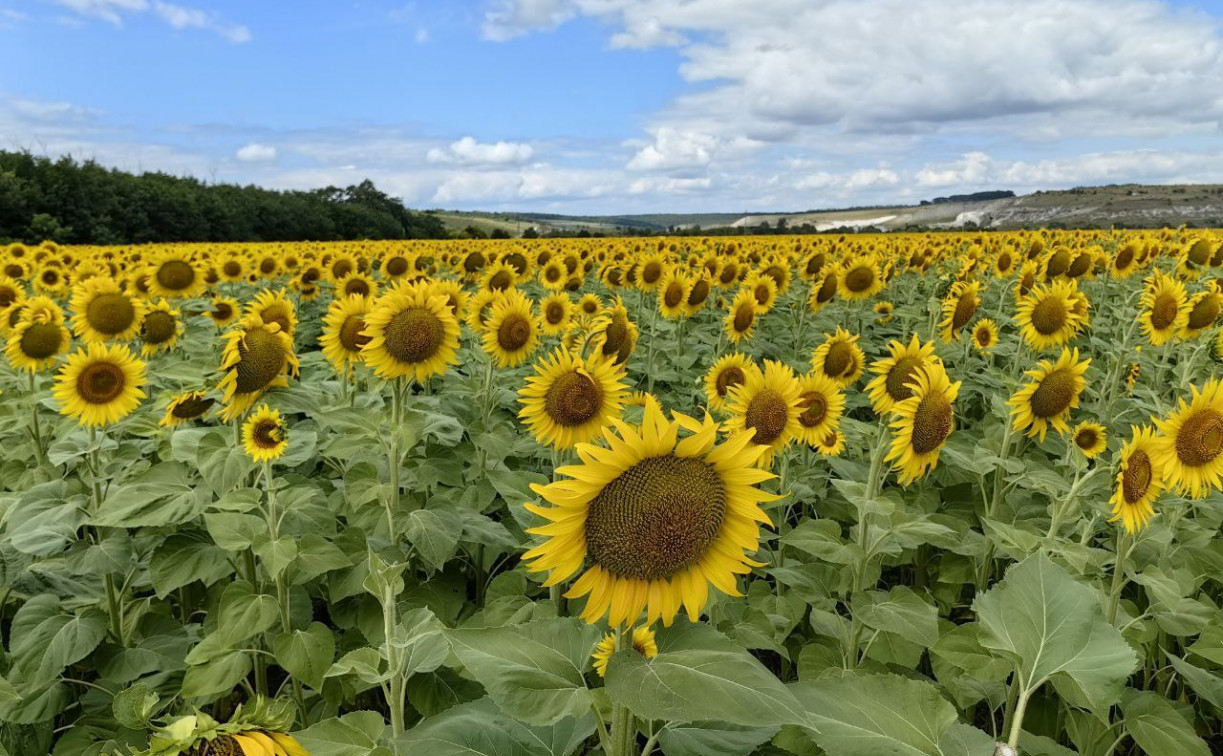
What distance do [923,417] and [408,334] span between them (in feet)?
7.81

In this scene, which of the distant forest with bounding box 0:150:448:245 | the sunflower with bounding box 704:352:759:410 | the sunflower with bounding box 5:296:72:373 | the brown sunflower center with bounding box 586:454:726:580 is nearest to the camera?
the brown sunflower center with bounding box 586:454:726:580

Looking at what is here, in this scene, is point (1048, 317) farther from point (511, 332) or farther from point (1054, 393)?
point (511, 332)

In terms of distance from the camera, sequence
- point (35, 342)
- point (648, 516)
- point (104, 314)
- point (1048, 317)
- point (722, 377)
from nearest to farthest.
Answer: point (648, 516)
point (722, 377)
point (35, 342)
point (104, 314)
point (1048, 317)

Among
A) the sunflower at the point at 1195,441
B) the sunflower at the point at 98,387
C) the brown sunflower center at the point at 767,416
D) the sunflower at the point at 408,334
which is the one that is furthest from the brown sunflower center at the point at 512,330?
the sunflower at the point at 1195,441

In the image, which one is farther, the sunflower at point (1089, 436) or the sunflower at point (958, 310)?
the sunflower at point (958, 310)

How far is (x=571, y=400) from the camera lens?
315cm

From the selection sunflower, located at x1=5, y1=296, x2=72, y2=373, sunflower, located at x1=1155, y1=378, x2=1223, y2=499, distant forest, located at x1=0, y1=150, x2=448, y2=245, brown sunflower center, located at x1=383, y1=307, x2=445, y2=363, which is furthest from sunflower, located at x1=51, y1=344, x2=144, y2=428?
distant forest, located at x1=0, y1=150, x2=448, y2=245

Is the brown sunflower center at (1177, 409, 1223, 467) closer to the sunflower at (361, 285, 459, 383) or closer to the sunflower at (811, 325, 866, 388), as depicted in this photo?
the sunflower at (811, 325, 866, 388)

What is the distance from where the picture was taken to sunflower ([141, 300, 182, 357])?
5258mm

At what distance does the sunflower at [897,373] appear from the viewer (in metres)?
3.49

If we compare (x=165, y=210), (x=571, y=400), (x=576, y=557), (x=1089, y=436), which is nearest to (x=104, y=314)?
(x=571, y=400)

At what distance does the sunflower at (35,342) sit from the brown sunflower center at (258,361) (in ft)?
8.59

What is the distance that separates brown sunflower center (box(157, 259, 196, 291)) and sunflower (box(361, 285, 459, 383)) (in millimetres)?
5518

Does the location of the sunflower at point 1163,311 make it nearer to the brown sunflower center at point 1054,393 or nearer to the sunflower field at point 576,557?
the sunflower field at point 576,557
